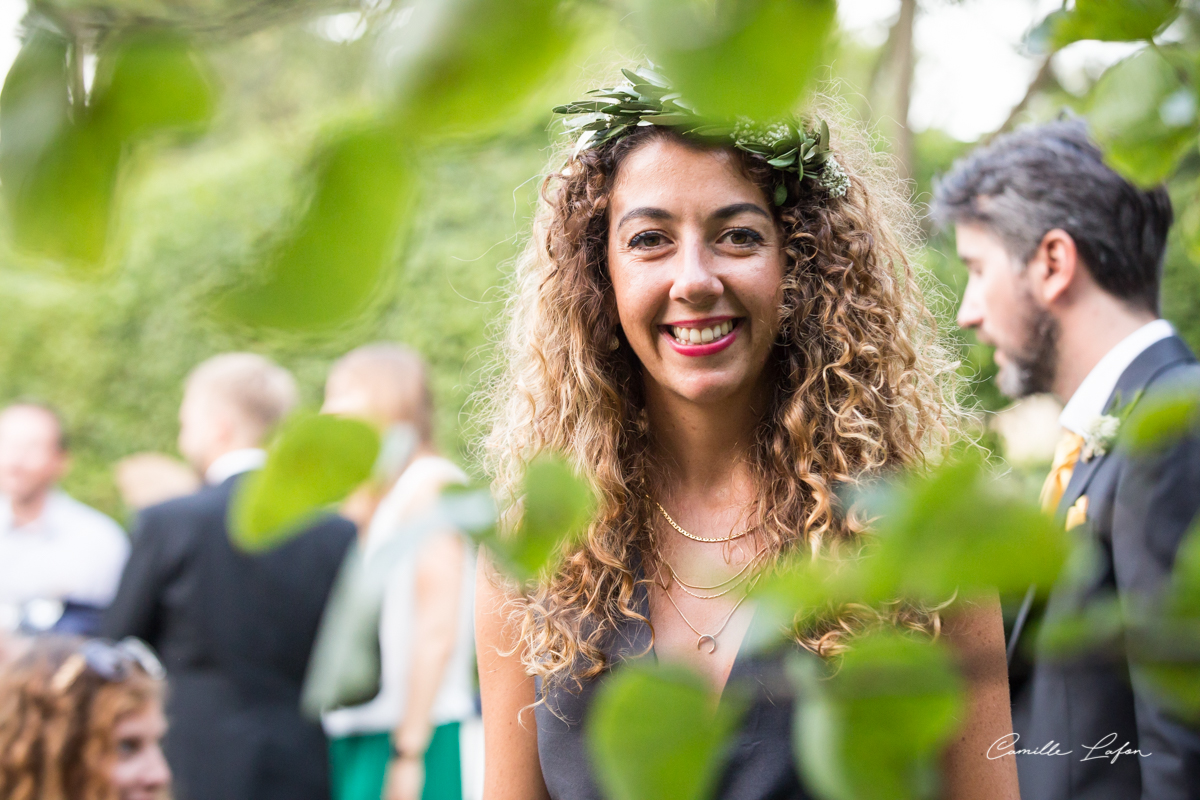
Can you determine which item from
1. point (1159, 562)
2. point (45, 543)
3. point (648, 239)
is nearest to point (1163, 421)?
point (1159, 562)

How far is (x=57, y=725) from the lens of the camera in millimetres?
2863

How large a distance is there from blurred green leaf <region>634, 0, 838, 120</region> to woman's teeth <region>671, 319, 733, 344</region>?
155 centimetres

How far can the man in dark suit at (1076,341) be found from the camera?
199cm

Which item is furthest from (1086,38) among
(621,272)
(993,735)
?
(993,735)

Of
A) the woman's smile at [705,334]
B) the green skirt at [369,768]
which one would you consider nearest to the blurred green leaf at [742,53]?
the woman's smile at [705,334]

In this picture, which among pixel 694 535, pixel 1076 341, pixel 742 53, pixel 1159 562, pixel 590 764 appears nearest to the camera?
pixel 742 53

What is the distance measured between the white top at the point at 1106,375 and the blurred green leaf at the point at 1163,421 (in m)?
2.01

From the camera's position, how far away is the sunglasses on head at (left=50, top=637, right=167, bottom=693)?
2967 mm

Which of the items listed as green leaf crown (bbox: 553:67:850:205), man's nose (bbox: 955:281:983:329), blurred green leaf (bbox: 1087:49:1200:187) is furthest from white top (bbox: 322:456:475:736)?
blurred green leaf (bbox: 1087:49:1200:187)

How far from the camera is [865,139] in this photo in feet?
7.49

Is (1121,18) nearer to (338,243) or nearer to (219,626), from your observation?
(338,243)

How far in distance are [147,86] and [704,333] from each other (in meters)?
1.55

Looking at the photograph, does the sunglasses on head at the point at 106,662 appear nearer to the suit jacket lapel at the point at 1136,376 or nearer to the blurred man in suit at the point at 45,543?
the blurred man in suit at the point at 45,543
